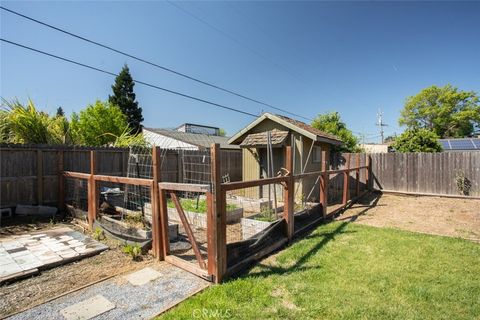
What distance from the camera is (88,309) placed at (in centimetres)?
266

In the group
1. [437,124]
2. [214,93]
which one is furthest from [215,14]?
[437,124]

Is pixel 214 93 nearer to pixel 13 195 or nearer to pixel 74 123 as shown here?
pixel 13 195

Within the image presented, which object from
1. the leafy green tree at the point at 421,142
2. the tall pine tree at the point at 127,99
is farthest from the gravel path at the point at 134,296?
the tall pine tree at the point at 127,99

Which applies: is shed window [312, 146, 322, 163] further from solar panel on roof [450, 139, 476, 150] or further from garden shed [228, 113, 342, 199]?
solar panel on roof [450, 139, 476, 150]

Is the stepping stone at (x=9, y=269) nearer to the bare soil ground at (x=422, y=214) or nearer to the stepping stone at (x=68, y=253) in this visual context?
the stepping stone at (x=68, y=253)

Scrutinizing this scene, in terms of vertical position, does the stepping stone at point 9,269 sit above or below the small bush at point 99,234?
below

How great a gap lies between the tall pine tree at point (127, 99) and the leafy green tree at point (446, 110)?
1537 inches

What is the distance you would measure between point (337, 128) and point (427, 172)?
10776mm

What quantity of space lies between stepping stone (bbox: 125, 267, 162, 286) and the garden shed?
5581mm

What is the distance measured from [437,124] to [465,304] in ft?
144

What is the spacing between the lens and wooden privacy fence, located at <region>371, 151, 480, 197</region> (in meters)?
9.38

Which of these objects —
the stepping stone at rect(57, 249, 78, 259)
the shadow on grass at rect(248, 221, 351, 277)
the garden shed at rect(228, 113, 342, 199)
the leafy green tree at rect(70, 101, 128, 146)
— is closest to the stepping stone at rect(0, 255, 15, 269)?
the stepping stone at rect(57, 249, 78, 259)

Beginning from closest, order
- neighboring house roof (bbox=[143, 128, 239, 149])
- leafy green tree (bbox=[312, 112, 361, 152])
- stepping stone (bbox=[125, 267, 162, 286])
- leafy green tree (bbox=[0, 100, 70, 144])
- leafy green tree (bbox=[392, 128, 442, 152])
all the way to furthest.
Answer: stepping stone (bbox=[125, 267, 162, 286]) < leafy green tree (bbox=[0, 100, 70, 144]) < leafy green tree (bbox=[392, 128, 442, 152]) < neighboring house roof (bbox=[143, 128, 239, 149]) < leafy green tree (bbox=[312, 112, 361, 152])

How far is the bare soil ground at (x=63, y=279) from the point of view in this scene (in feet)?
9.38
